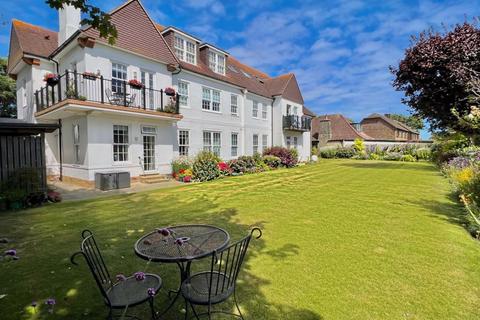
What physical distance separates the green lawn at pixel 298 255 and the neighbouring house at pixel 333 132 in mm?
31588

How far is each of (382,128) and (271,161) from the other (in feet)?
137

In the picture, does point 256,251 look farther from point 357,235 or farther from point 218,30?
point 218,30

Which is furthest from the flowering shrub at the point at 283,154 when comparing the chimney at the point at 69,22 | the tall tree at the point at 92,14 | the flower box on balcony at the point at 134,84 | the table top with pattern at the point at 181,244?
the tall tree at the point at 92,14

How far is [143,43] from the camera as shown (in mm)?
13422

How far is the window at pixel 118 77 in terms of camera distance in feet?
39.9

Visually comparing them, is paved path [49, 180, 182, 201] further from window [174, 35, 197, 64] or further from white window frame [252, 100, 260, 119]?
white window frame [252, 100, 260, 119]

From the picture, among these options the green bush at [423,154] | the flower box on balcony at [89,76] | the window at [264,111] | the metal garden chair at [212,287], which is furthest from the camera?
the green bush at [423,154]

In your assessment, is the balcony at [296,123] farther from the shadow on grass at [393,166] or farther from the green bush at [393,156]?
the green bush at [393,156]

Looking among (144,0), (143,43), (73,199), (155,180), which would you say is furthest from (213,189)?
(144,0)

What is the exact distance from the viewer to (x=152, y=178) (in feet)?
42.9

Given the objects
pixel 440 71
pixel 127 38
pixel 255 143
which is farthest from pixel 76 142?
pixel 440 71

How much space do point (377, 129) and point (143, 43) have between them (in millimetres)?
51488

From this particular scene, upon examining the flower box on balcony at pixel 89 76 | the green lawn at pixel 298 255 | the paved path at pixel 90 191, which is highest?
the flower box on balcony at pixel 89 76

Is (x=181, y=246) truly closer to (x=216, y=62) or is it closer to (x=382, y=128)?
(x=216, y=62)
